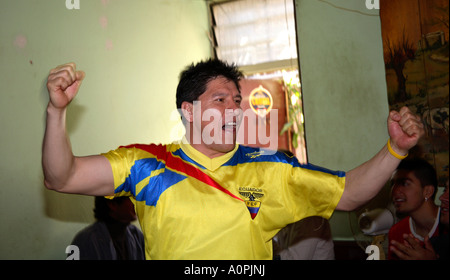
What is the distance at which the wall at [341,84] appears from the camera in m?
2.86

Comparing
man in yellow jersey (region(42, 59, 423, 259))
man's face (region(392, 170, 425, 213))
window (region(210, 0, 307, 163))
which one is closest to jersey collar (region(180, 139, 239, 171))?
man in yellow jersey (region(42, 59, 423, 259))

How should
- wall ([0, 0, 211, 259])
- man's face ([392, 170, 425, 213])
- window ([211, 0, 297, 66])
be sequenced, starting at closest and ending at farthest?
wall ([0, 0, 211, 259])
man's face ([392, 170, 425, 213])
window ([211, 0, 297, 66])

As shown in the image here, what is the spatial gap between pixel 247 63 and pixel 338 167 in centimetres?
200

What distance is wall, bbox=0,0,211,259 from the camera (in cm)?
200

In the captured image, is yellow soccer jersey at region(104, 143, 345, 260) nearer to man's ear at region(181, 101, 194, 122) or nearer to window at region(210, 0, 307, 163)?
man's ear at region(181, 101, 194, 122)

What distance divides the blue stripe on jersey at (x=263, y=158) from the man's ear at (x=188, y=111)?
279 mm

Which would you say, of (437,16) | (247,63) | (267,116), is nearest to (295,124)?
(267,116)

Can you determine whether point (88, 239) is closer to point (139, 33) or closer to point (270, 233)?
point (270, 233)

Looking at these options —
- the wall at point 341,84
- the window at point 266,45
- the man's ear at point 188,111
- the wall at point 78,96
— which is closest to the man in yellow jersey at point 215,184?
the man's ear at point 188,111

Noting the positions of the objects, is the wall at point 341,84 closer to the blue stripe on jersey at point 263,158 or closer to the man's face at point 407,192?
the man's face at point 407,192

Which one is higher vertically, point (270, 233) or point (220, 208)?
point (220, 208)

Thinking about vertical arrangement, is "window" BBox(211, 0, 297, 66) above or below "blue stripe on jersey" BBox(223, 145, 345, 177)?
above

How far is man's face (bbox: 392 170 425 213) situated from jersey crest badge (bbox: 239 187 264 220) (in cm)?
115

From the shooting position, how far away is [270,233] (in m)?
1.51
